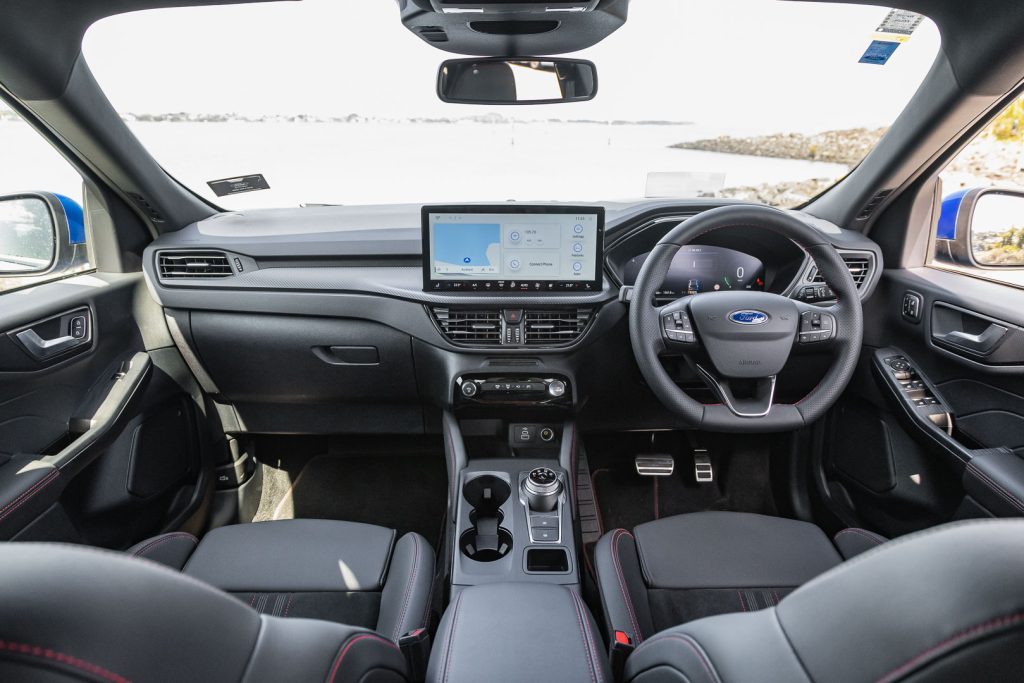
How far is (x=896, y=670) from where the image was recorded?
21.6 inches

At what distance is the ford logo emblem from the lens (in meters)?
1.93

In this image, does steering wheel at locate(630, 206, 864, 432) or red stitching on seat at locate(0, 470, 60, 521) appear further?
steering wheel at locate(630, 206, 864, 432)

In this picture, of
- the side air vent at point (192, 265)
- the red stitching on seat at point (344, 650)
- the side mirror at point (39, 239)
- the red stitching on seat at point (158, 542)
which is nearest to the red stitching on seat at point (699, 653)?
the red stitching on seat at point (344, 650)

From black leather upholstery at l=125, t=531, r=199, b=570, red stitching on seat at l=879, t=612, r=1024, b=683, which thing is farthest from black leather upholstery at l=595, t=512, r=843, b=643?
black leather upholstery at l=125, t=531, r=199, b=570

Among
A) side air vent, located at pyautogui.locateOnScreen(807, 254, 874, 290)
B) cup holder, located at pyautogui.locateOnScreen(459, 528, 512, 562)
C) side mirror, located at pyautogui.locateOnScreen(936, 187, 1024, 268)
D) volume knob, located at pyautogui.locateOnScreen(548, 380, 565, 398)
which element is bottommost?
cup holder, located at pyautogui.locateOnScreen(459, 528, 512, 562)

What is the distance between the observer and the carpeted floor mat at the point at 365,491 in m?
2.93

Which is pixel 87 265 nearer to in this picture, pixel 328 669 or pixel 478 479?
pixel 478 479

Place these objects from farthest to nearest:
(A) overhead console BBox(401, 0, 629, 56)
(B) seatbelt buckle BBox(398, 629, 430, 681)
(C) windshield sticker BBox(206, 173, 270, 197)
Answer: (C) windshield sticker BBox(206, 173, 270, 197) → (A) overhead console BBox(401, 0, 629, 56) → (B) seatbelt buckle BBox(398, 629, 430, 681)

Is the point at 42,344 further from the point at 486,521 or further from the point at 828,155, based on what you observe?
the point at 828,155

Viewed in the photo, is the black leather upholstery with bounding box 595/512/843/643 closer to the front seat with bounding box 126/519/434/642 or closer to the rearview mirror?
the front seat with bounding box 126/519/434/642

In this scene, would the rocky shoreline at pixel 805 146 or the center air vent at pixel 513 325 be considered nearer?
the center air vent at pixel 513 325

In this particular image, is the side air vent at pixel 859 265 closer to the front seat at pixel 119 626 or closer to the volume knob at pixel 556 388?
the volume knob at pixel 556 388

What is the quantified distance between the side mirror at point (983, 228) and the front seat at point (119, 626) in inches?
109

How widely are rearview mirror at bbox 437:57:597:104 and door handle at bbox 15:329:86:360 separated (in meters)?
1.59
